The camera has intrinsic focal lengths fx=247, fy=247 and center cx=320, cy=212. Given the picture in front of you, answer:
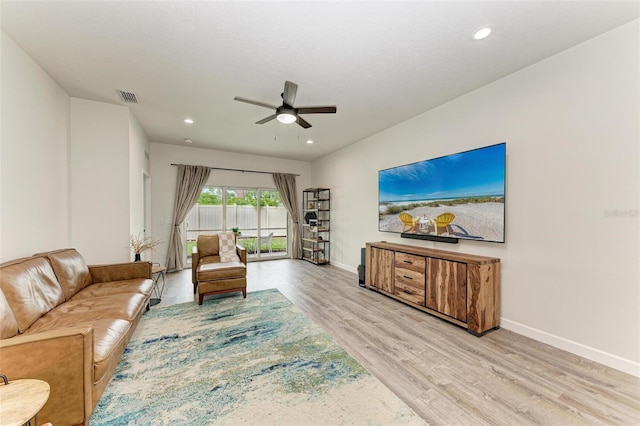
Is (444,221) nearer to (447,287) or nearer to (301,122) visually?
(447,287)

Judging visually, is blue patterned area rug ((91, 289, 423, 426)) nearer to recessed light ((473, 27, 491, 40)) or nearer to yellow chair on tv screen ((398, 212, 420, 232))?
yellow chair on tv screen ((398, 212, 420, 232))

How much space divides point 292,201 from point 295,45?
490cm

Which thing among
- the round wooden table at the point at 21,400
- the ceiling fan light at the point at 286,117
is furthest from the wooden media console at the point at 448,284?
the round wooden table at the point at 21,400

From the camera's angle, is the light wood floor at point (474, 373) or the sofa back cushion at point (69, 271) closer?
the light wood floor at point (474, 373)

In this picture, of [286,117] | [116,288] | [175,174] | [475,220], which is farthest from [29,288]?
[475,220]

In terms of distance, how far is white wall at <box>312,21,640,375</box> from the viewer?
2.03m

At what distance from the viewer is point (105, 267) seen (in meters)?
3.02

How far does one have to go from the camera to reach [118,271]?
3.08 metres

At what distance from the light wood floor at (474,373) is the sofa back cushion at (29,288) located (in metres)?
2.49

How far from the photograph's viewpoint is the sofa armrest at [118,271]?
9.78ft

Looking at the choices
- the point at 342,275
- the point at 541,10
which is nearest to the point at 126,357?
the point at 342,275

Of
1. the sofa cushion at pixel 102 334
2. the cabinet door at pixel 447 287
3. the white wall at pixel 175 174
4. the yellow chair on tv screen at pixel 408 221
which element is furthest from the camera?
the white wall at pixel 175 174

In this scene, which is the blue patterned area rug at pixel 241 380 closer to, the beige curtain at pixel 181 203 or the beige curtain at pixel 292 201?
the beige curtain at pixel 181 203

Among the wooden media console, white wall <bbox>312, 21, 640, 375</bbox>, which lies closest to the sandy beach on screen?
white wall <bbox>312, 21, 640, 375</bbox>
